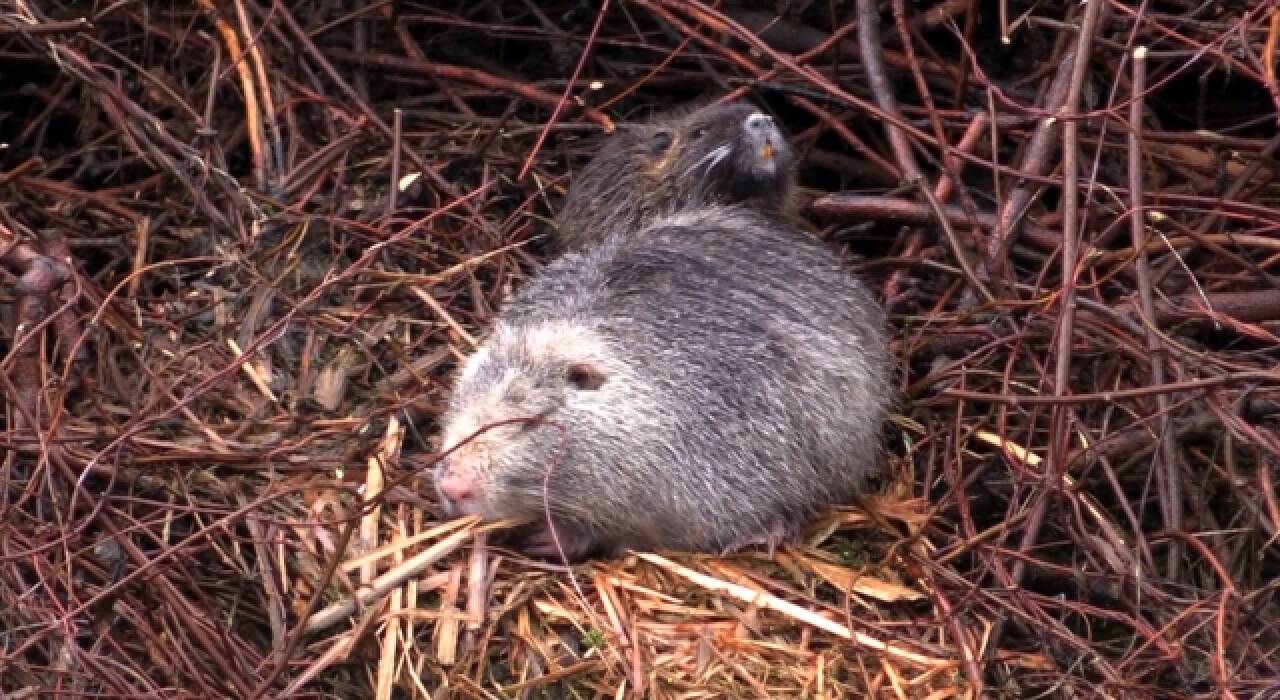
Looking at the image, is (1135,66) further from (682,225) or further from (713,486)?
(713,486)

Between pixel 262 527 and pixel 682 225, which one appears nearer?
pixel 262 527

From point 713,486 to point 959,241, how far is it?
132cm

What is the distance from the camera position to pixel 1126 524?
5.99m

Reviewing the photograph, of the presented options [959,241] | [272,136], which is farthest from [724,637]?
[272,136]

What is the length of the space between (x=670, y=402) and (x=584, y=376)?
223 mm

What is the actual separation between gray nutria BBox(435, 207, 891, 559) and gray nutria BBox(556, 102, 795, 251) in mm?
523

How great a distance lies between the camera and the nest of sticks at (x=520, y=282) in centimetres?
527

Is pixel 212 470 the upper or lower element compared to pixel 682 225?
lower

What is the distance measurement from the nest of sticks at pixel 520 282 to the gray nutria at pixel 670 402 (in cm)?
13

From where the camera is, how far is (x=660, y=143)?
675 centimetres

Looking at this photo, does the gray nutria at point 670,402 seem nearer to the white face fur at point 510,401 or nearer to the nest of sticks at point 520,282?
the white face fur at point 510,401

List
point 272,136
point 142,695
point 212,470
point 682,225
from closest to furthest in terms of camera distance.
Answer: point 142,695, point 212,470, point 682,225, point 272,136

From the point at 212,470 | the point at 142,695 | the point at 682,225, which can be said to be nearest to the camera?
the point at 142,695

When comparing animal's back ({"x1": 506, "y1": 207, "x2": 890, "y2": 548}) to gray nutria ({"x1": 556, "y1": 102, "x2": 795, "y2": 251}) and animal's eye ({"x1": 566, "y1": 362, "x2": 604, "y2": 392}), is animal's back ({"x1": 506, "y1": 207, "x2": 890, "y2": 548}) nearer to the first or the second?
animal's eye ({"x1": 566, "y1": 362, "x2": 604, "y2": 392})
